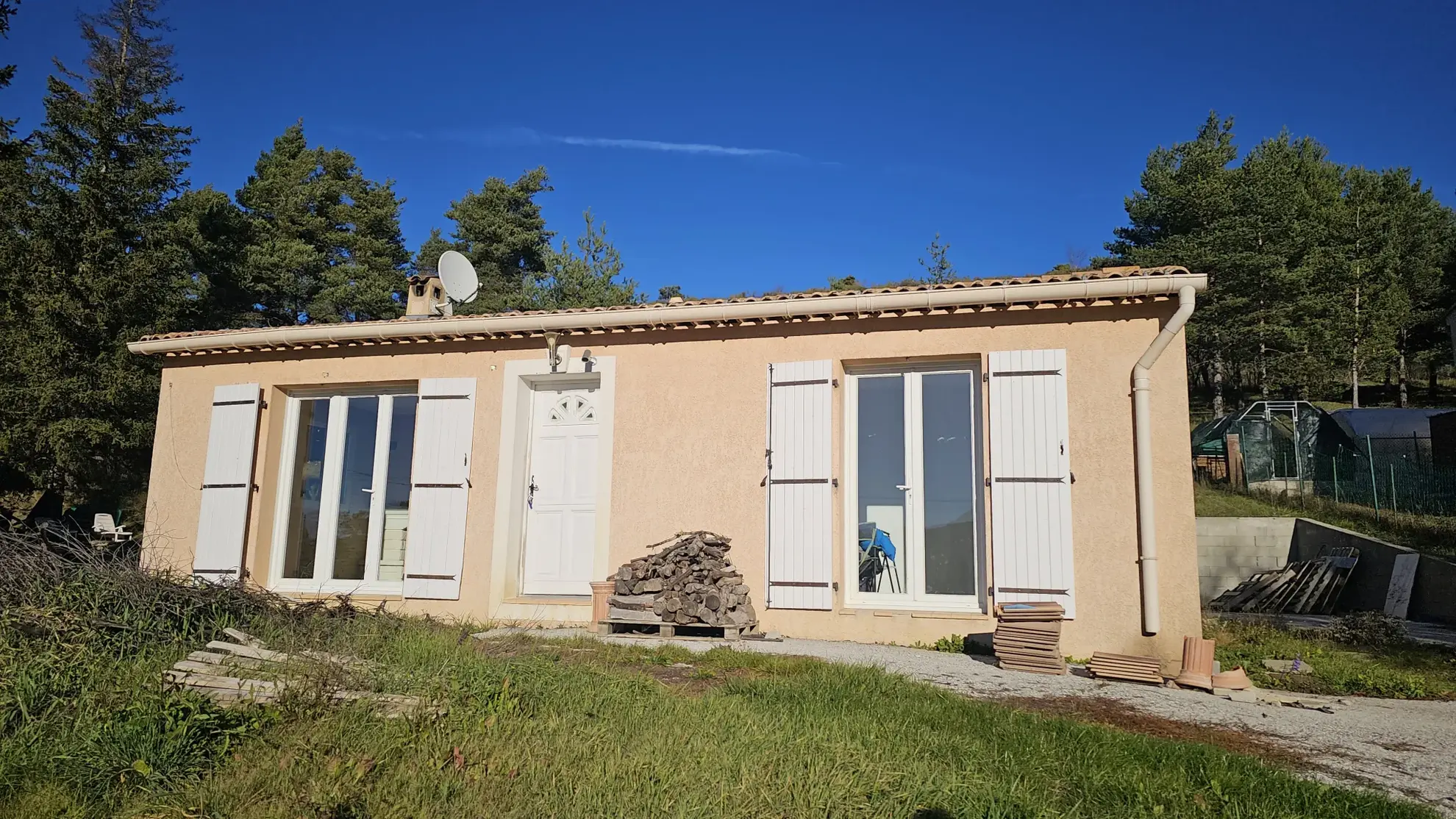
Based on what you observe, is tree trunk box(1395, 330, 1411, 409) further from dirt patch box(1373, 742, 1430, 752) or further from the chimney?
the chimney

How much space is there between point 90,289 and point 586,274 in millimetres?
9326

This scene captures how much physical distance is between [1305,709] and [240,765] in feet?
16.0

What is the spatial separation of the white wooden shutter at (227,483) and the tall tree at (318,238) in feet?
46.0

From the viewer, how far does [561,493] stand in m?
7.50

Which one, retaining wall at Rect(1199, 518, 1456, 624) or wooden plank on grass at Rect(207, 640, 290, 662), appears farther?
retaining wall at Rect(1199, 518, 1456, 624)

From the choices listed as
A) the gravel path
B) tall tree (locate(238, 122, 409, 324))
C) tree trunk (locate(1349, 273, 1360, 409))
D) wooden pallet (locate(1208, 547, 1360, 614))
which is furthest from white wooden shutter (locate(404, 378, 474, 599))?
tree trunk (locate(1349, 273, 1360, 409))

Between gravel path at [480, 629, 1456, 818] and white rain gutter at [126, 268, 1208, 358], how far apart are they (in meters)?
2.47

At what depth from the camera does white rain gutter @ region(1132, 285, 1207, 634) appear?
5777 millimetres

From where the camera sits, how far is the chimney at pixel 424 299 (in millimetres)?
8547

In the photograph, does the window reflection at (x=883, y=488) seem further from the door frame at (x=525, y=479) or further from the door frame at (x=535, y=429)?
the door frame at (x=535, y=429)

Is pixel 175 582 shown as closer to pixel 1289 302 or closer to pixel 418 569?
pixel 418 569

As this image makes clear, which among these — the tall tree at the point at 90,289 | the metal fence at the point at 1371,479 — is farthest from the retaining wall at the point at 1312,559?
the tall tree at the point at 90,289

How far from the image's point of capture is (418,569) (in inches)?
290

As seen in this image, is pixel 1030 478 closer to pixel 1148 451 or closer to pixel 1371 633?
pixel 1148 451
